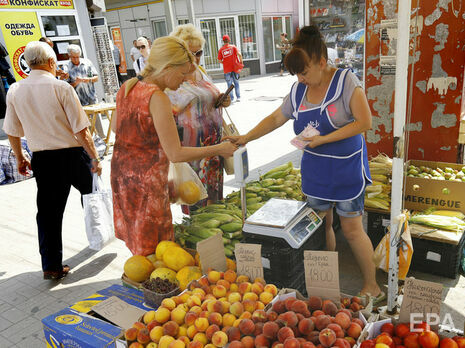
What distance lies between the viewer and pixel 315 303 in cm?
188

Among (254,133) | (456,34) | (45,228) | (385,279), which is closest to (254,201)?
(254,133)

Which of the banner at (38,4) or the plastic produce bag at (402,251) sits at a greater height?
the banner at (38,4)

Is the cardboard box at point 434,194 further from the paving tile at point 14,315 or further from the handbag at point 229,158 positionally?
the paving tile at point 14,315

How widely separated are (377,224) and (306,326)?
6.81ft

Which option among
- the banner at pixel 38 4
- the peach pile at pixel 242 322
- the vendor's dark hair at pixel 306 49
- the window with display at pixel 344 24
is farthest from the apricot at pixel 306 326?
the banner at pixel 38 4

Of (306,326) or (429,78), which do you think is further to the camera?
(429,78)

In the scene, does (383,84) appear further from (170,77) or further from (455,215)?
(170,77)

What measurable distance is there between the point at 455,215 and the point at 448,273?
1.65 ft

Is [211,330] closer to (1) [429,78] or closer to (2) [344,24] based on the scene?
(1) [429,78]

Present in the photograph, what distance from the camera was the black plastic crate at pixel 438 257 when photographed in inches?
119

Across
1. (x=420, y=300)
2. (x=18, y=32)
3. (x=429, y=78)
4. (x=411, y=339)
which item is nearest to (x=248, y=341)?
(x=411, y=339)

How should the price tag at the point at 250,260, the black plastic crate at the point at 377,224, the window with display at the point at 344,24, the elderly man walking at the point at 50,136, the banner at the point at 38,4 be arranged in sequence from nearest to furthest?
the price tag at the point at 250,260 → the elderly man walking at the point at 50,136 → the black plastic crate at the point at 377,224 → the window with display at the point at 344,24 → the banner at the point at 38,4

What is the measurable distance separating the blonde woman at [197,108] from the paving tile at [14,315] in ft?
6.13

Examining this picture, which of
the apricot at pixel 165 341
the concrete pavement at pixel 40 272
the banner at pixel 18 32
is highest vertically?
the banner at pixel 18 32
